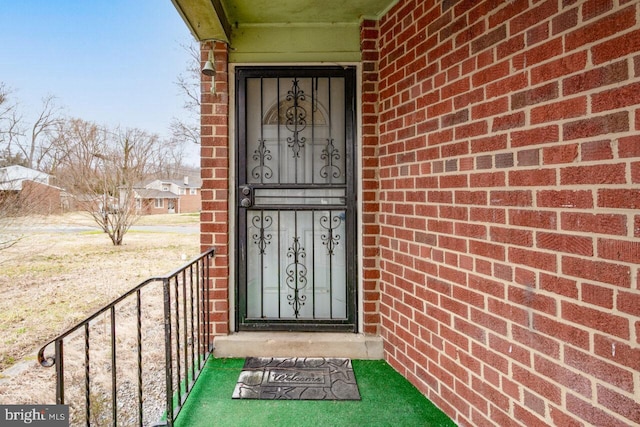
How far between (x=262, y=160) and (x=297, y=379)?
1460 mm

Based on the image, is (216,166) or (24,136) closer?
(216,166)

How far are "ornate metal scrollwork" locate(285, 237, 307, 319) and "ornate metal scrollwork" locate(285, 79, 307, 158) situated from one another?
0.70 metres

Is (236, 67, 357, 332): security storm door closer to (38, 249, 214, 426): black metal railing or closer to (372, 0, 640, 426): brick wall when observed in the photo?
(38, 249, 214, 426): black metal railing

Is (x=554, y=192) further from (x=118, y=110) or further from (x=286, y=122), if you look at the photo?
(x=118, y=110)

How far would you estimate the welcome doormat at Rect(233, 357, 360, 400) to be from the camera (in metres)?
1.93

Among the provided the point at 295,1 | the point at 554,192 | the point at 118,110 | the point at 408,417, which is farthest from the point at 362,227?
the point at 118,110

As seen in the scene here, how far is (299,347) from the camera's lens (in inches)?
92.4

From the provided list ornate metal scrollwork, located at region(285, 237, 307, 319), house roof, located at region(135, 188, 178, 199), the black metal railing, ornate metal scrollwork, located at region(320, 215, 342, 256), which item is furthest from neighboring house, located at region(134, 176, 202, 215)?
ornate metal scrollwork, located at region(320, 215, 342, 256)

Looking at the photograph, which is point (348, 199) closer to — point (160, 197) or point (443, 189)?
point (443, 189)

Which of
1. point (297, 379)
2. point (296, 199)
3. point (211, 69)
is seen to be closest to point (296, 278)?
point (296, 199)

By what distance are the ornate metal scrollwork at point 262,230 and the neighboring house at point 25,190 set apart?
368 cm

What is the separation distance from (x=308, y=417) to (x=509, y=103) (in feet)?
5.62

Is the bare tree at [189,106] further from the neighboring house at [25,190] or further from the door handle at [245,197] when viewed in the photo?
the door handle at [245,197]

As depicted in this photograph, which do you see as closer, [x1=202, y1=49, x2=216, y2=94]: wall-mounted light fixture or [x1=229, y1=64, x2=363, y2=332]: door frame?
[x1=202, y1=49, x2=216, y2=94]: wall-mounted light fixture
